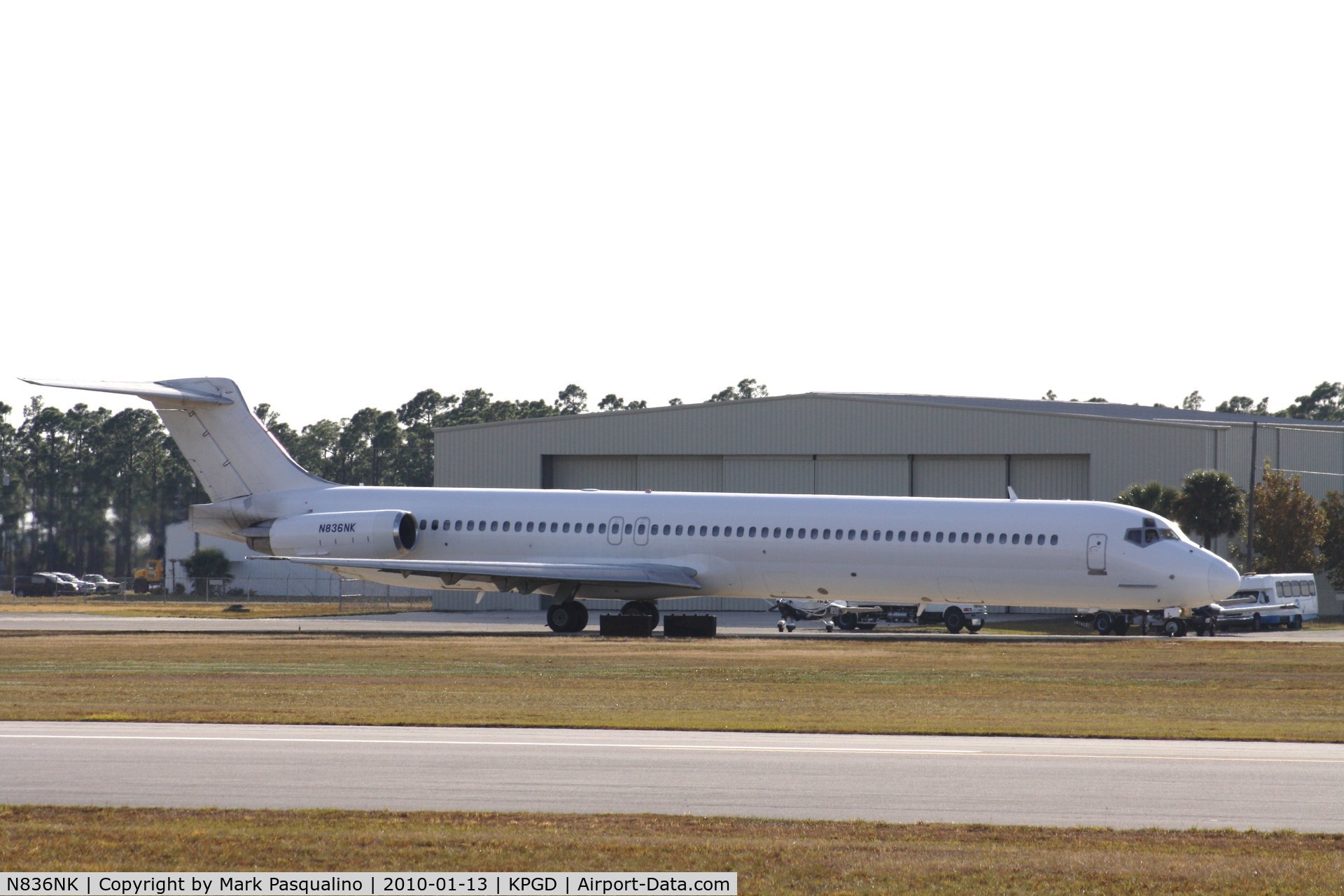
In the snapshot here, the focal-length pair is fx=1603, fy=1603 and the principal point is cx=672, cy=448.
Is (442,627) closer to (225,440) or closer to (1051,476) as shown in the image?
(225,440)

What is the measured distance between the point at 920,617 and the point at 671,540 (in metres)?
13.0

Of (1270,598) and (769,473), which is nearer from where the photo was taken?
(1270,598)

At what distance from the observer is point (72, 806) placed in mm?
12219

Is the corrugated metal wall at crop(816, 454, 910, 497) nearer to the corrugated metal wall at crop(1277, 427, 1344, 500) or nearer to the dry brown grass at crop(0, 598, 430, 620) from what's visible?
the dry brown grass at crop(0, 598, 430, 620)

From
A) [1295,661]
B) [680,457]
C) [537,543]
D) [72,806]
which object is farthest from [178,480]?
[72,806]

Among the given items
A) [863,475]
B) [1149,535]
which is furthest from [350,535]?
[863,475]

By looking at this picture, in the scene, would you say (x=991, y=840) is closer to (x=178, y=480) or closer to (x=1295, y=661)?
(x=1295, y=661)

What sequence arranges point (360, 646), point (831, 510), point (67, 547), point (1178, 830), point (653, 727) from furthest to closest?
point (67, 547)
point (831, 510)
point (360, 646)
point (653, 727)
point (1178, 830)

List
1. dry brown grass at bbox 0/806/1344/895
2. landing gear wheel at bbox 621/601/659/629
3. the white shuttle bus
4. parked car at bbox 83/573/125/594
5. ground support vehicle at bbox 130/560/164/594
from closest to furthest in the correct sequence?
dry brown grass at bbox 0/806/1344/895, landing gear wheel at bbox 621/601/659/629, the white shuttle bus, ground support vehicle at bbox 130/560/164/594, parked car at bbox 83/573/125/594

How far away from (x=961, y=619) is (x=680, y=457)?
17.5 m

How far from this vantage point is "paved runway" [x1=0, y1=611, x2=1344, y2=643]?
42406 millimetres

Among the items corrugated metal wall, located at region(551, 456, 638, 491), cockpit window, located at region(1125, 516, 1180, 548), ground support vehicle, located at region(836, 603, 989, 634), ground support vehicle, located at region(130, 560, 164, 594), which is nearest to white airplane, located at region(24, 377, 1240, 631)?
cockpit window, located at region(1125, 516, 1180, 548)

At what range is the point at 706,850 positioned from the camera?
35.1 ft

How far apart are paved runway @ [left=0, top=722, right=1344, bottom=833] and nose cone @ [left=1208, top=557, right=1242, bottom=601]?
70.4ft
